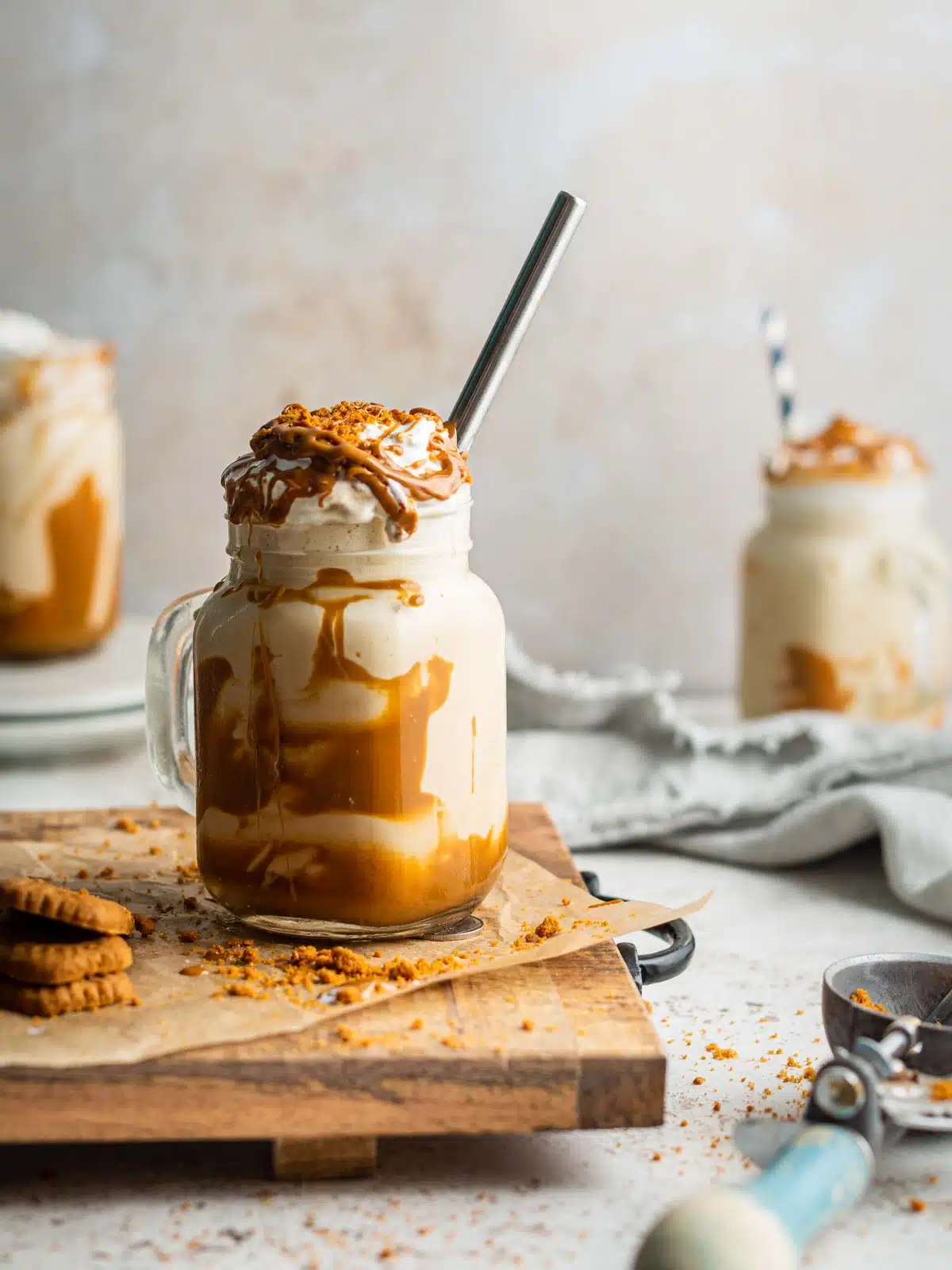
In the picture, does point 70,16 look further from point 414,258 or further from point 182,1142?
point 182,1142

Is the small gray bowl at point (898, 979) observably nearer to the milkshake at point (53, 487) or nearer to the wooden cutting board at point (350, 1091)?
the wooden cutting board at point (350, 1091)

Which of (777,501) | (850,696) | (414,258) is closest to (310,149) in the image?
(414,258)

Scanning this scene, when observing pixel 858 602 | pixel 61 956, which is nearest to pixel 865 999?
pixel 61 956

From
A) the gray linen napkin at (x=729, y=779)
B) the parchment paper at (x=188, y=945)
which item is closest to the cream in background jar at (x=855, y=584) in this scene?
the gray linen napkin at (x=729, y=779)

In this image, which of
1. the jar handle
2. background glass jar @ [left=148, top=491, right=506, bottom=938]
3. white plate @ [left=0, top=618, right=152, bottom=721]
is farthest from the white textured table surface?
white plate @ [left=0, top=618, right=152, bottom=721]

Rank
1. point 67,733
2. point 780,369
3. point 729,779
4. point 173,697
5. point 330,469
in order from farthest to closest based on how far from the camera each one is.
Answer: point 780,369 → point 67,733 → point 729,779 → point 173,697 → point 330,469

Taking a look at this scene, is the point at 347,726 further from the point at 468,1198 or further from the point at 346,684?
the point at 468,1198
